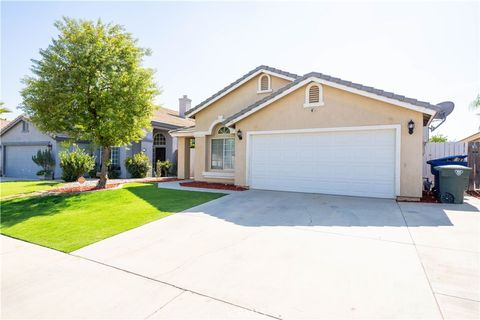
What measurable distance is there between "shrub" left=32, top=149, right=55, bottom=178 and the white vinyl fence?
81.9 feet

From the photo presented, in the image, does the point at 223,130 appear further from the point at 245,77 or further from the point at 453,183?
the point at 453,183

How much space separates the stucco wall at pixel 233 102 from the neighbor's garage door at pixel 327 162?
11.3 ft

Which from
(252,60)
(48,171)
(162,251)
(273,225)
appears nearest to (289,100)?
(252,60)

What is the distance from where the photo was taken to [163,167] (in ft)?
68.8

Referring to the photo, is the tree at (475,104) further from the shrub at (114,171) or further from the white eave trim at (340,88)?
the shrub at (114,171)

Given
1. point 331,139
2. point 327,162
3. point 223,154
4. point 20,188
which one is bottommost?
point 20,188

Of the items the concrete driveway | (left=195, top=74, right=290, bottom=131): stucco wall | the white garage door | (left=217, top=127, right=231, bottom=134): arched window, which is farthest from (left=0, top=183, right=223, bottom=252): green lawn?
the white garage door

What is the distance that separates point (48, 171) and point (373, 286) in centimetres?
2376

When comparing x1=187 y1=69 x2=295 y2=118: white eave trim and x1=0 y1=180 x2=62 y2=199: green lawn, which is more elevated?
x1=187 y1=69 x2=295 y2=118: white eave trim

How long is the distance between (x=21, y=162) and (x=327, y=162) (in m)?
26.8

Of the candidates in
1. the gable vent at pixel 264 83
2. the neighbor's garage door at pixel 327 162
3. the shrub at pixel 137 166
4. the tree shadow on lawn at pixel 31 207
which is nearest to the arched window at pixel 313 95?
the neighbor's garage door at pixel 327 162

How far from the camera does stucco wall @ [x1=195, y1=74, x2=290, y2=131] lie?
47.4 ft

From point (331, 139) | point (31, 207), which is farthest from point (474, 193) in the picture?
point (31, 207)

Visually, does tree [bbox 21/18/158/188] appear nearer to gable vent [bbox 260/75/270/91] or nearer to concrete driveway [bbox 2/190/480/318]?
gable vent [bbox 260/75/270/91]
